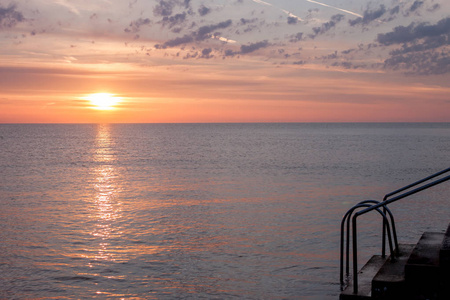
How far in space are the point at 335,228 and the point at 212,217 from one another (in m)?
4.03

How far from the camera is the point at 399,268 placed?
22.7 feet

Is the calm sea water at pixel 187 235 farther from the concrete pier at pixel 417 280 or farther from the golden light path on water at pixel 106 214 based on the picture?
the concrete pier at pixel 417 280

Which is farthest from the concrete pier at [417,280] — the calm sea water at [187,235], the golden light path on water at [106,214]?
the golden light path on water at [106,214]

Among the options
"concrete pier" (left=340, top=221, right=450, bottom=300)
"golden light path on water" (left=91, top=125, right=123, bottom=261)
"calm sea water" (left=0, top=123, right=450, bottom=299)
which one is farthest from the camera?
"golden light path on water" (left=91, top=125, right=123, bottom=261)

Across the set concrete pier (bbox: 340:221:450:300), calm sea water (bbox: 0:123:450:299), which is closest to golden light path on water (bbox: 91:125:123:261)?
calm sea water (bbox: 0:123:450:299)

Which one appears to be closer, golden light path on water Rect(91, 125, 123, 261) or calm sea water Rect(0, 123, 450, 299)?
calm sea water Rect(0, 123, 450, 299)

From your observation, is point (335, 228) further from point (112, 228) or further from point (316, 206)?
point (112, 228)

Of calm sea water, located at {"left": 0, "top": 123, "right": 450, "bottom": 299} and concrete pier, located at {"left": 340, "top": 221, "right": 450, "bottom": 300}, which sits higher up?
concrete pier, located at {"left": 340, "top": 221, "right": 450, "bottom": 300}

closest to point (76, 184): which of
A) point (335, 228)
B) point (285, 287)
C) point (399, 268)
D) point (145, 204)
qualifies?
point (145, 204)

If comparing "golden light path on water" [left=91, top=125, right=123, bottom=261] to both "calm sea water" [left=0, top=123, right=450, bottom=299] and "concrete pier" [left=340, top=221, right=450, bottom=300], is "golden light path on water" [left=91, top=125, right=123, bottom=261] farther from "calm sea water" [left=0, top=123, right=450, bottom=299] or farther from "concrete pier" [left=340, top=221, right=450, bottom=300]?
"concrete pier" [left=340, top=221, right=450, bottom=300]

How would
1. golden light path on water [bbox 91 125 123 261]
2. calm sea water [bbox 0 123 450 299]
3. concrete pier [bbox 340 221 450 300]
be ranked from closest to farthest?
concrete pier [bbox 340 221 450 300]
calm sea water [bbox 0 123 450 299]
golden light path on water [bbox 91 125 123 261]

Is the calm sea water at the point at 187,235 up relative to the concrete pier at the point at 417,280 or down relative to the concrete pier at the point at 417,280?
down

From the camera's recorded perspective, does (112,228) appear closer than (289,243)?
No

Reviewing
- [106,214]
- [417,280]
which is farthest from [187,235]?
[417,280]
